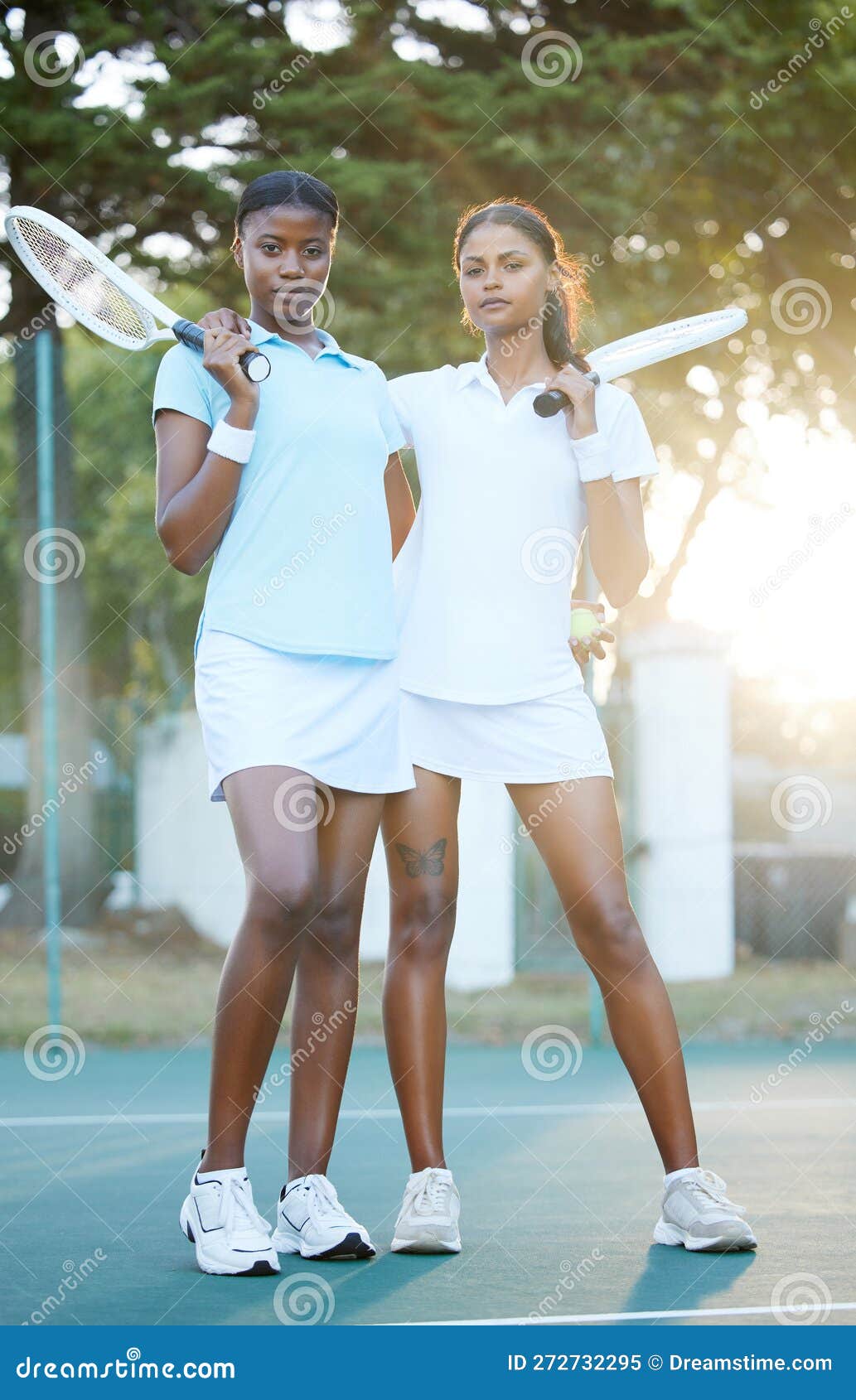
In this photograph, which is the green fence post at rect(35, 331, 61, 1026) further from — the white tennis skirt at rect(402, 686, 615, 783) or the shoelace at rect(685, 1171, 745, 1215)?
the shoelace at rect(685, 1171, 745, 1215)

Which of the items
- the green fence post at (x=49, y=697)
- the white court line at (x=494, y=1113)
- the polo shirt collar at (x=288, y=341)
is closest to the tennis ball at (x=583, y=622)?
the polo shirt collar at (x=288, y=341)

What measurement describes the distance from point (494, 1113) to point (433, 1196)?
2632 mm

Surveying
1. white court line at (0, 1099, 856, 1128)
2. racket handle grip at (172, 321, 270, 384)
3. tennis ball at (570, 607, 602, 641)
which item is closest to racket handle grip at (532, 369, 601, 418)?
tennis ball at (570, 607, 602, 641)

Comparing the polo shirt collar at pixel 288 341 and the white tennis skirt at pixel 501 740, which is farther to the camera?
the white tennis skirt at pixel 501 740

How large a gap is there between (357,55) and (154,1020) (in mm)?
6216

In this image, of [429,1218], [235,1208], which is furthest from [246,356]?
[429,1218]

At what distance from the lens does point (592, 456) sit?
11.5ft

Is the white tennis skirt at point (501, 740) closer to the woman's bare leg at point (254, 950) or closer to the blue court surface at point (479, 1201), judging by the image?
the woman's bare leg at point (254, 950)

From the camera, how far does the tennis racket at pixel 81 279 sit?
3.83 metres

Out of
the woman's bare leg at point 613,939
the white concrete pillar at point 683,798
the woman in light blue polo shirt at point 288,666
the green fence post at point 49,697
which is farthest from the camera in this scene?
the white concrete pillar at point 683,798

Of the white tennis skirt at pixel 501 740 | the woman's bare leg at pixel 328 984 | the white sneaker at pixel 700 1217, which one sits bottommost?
the white sneaker at pixel 700 1217

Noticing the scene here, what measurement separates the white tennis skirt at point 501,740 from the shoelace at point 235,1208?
2.93ft

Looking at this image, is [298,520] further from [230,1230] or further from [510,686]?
[230,1230]
